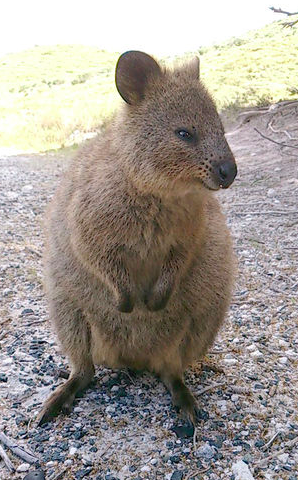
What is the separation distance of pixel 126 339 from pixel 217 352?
925 mm

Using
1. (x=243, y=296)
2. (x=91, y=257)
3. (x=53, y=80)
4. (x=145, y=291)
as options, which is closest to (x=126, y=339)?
(x=145, y=291)

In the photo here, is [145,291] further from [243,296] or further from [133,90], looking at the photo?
[243,296]

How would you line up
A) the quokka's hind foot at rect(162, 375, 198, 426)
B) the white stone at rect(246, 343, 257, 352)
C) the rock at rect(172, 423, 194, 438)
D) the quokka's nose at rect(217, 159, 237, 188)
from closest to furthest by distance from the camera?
1. the quokka's nose at rect(217, 159, 237, 188)
2. the rock at rect(172, 423, 194, 438)
3. the quokka's hind foot at rect(162, 375, 198, 426)
4. the white stone at rect(246, 343, 257, 352)

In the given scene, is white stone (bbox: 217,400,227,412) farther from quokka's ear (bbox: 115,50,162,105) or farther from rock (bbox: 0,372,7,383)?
quokka's ear (bbox: 115,50,162,105)

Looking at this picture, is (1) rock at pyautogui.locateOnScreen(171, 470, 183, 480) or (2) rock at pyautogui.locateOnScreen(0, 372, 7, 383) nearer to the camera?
(1) rock at pyautogui.locateOnScreen(171, 470, 183, 480)

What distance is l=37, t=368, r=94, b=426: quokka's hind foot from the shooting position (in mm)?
2740

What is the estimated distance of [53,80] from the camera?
109ft

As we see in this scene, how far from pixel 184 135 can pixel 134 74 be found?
40 cm

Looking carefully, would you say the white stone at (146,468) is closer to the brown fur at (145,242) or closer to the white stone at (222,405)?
the brown fur at (145,242)

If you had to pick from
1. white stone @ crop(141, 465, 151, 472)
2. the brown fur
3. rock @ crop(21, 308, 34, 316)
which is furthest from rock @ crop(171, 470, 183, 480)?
rock @ crop(21, 308, 34, 316)

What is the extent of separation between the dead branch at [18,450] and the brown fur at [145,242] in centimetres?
20

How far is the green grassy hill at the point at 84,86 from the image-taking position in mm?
14367

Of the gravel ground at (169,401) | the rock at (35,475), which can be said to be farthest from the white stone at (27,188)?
the rock at (35,475)

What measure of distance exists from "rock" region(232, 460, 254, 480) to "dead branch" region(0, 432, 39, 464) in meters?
0.88
